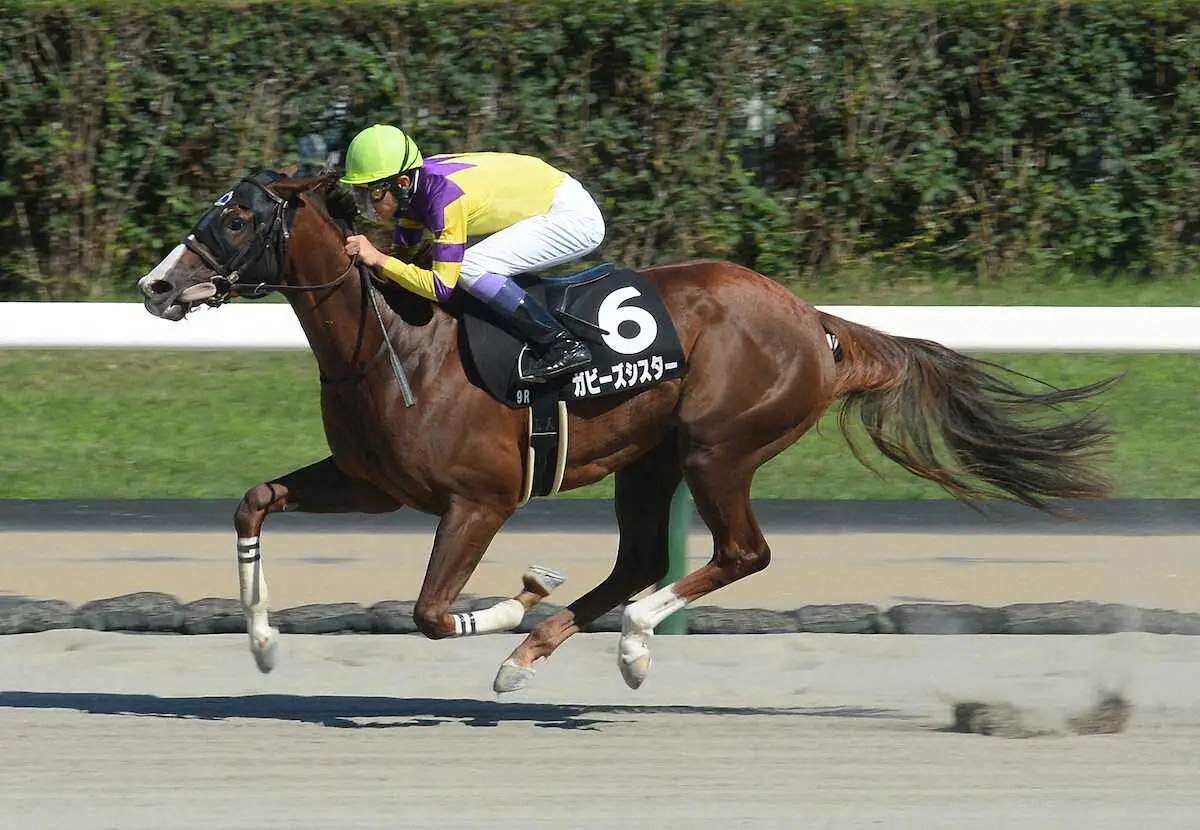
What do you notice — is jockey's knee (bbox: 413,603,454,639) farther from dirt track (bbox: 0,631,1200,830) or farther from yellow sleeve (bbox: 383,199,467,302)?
yellow sleeve (bbox: 383,199,467,302)

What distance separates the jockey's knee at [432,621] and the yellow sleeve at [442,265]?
2.69 ft

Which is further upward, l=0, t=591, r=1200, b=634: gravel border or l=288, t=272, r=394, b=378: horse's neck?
l=288, t=272, r=394, b=378: horse's neck

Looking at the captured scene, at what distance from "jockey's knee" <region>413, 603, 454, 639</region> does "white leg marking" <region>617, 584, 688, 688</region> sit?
0.46 m

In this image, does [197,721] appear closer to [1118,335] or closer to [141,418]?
[1118,335]

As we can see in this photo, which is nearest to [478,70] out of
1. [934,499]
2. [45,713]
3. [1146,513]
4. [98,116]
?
[98,116]

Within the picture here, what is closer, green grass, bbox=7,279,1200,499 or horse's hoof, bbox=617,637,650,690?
horse's hoof, bbox=617,637,650,690

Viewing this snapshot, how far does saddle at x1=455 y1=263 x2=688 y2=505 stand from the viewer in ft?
16.8

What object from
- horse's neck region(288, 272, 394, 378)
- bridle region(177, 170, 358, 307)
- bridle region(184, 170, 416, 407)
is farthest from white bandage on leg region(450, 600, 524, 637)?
bridle region(177, 170, 358, 307)

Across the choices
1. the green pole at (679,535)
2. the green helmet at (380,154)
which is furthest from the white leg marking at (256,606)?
the green pole at (679,535)

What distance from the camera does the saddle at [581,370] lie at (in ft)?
16.8

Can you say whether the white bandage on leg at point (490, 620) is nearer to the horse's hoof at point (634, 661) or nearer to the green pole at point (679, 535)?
the horse's hoof at point (634, 661)

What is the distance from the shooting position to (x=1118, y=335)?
6152mm

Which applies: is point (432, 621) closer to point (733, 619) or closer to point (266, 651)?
point (266, 651)

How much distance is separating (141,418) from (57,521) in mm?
1959
